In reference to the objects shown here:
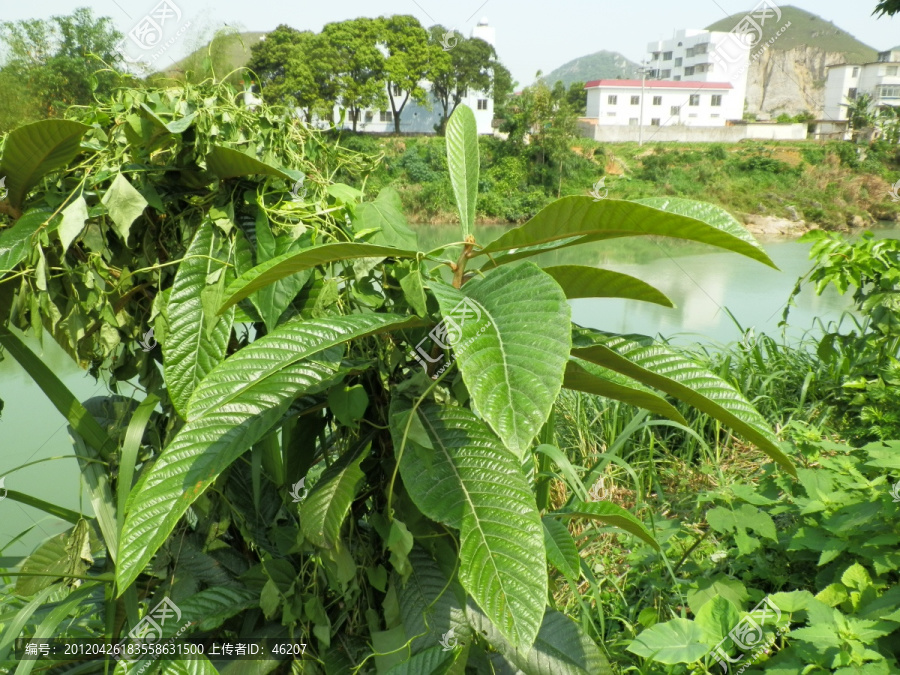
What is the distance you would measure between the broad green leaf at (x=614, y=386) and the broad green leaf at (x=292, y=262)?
177 millimetres

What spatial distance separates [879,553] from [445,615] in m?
0.72

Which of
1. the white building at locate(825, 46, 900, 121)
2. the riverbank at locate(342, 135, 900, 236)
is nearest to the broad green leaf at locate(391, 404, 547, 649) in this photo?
the riverbank at locate(342, 135, 900, 236)

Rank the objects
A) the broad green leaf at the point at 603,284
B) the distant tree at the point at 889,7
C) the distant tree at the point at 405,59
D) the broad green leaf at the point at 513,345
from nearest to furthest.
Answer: the broad green leaf at the point at 513,345 < the broad green leaf at the point at 603,284 < the distant tree at the point at 889,7 < the distant tree at the point at 405,59

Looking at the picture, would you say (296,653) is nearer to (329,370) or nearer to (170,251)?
(329,370)

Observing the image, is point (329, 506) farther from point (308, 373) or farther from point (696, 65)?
point (696, 65)

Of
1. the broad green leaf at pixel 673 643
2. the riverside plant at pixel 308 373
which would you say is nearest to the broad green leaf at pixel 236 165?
the riverside plant at pixel 308 373

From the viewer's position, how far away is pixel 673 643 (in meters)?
0.78

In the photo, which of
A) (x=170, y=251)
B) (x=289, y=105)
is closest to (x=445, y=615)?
(x=170, y=251)

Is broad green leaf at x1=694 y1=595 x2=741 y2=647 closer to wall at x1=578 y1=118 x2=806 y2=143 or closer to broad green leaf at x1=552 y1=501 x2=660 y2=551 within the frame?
broad green leaf at x1=552 y1=501 x2=660 y2=551

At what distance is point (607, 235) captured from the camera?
0.52 meters

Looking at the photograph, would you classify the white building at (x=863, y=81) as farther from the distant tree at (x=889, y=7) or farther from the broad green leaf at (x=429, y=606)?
the broad green leaf at (x=429, y=606)

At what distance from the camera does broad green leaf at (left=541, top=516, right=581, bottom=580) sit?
23.9 inches

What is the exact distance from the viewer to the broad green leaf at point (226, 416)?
1.51 ft

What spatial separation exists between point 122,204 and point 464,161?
14.1 inches
